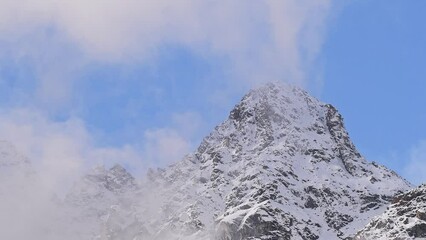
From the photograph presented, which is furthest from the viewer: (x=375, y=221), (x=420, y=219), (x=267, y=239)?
(x=267, y=239)

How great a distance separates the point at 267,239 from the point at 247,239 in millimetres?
5013

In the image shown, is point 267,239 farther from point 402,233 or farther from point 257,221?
point 402,233

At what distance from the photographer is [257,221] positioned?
192 m

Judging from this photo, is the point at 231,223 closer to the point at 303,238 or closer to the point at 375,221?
the point at 303,238

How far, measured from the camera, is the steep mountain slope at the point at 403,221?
133 meters

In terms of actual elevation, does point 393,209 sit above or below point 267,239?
below

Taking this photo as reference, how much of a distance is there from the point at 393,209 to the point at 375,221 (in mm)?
4366

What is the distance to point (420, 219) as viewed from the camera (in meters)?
133

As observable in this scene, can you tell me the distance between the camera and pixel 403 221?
13600 centimetres

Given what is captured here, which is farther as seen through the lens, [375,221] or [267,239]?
[267,239]

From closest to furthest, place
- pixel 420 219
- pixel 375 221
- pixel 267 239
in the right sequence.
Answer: pixel 420 219 < pixel 375 221 < pixel 267 239

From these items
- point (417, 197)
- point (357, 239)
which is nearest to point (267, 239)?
point (357, 239)

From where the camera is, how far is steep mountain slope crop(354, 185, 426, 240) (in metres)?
133

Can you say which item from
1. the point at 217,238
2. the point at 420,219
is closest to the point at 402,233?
the point at 420,219
